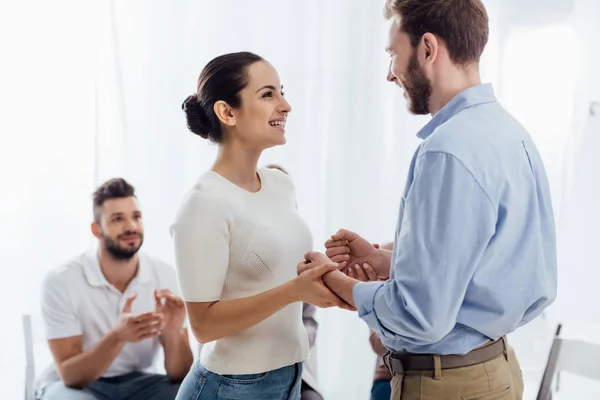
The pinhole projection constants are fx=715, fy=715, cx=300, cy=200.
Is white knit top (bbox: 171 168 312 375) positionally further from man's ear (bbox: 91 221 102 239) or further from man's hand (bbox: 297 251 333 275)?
man's ear (bbox: 91 221 102 239)

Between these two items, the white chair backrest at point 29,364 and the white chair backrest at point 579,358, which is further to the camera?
the white chair backrest at point 29,364

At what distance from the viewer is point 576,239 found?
8.72 ft

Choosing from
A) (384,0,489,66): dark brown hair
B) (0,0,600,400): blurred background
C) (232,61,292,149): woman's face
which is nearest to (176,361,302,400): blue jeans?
(232,61,292,149): woman's face

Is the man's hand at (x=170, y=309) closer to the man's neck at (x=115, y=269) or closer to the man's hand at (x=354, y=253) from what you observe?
the man's neck at (x=115, y=269)

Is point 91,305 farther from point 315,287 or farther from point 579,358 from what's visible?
point 579,358

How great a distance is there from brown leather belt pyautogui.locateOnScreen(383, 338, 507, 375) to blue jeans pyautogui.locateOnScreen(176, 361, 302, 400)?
280 mm

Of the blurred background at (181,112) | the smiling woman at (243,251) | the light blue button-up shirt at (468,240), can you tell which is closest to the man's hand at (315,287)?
the smiling woman at (243,251)

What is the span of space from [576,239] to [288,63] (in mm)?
1327

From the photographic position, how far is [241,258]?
1375 millimetres

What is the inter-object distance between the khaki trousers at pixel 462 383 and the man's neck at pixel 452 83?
0.45 metres

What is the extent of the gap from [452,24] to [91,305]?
1.68 m

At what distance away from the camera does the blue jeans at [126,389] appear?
7.46 ft

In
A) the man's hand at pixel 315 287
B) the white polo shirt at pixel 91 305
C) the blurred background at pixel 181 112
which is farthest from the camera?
the blurred background at pixel 181 112

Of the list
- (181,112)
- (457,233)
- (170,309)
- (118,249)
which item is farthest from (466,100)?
(181,112)
